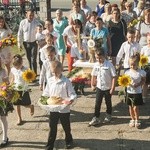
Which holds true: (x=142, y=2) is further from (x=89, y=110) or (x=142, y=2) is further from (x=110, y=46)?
(x=89, y=110)

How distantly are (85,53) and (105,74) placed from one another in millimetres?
2165

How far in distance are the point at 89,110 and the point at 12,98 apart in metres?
2.59

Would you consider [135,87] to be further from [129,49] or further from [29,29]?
[29,29]

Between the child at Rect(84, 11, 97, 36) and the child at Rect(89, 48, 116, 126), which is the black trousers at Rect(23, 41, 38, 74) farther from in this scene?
the child at Rect(89, 48, 116, 126)

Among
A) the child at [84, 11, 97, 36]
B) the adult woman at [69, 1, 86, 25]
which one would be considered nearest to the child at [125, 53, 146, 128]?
the child at [84, 11, 97, 36]

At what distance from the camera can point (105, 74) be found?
8.64 meters

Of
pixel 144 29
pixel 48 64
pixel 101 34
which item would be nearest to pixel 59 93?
pixel 48 64

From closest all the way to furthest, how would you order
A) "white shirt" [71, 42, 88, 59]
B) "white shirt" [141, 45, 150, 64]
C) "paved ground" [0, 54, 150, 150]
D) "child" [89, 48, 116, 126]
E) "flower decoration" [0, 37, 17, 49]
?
"paved ground" [0, 54, 150, 150], "child" [89, 48, 116, 126], "white shirt" [141, 45, 150, 64], "flower decoration" [0, 37, 17, 49], "white shirt" [71, 42, 88, 59]

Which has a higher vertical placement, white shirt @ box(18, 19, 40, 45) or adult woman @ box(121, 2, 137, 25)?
adult woman @ box(121, 2, 137, 25)

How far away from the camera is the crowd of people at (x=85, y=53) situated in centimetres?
765

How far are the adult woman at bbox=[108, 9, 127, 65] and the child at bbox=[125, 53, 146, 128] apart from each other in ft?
7.34

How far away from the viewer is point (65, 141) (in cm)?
796

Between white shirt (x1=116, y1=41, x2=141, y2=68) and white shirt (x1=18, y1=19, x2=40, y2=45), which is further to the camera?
white shirt (x1=18, y1=19, x2=40, y2=45)

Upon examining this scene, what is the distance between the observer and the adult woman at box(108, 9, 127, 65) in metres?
10.6
